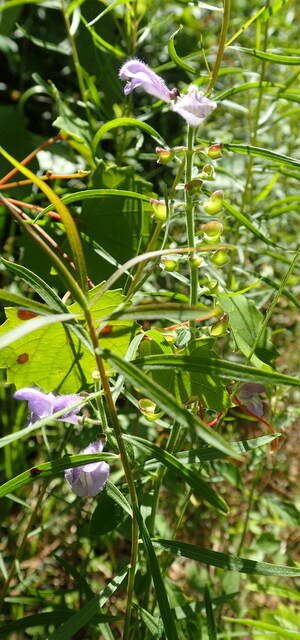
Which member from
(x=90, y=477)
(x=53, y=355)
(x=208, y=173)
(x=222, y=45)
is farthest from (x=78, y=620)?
(x=222, y=45)

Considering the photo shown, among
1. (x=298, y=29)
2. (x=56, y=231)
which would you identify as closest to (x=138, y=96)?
(x=298, y=29)

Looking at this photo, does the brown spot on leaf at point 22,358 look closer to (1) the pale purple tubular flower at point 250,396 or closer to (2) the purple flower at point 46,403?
(2) the purple flower at point 46,403

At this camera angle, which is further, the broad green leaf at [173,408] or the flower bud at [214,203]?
the flower bud at [214,203]

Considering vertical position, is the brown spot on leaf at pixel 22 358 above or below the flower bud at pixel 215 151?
below

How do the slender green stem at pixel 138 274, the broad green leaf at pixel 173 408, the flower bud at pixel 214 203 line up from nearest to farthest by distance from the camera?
the broad green leaf at pixel 173 408 < the slender green stem at pixel 138 274 < the flower bud at pixel 214 203

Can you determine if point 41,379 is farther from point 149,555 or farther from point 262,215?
point 262,215

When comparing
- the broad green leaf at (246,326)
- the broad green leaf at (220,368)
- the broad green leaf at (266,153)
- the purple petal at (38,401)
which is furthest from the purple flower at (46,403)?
the broad green leaf at (266,153)

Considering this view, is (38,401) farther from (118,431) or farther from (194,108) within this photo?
(194,108)
